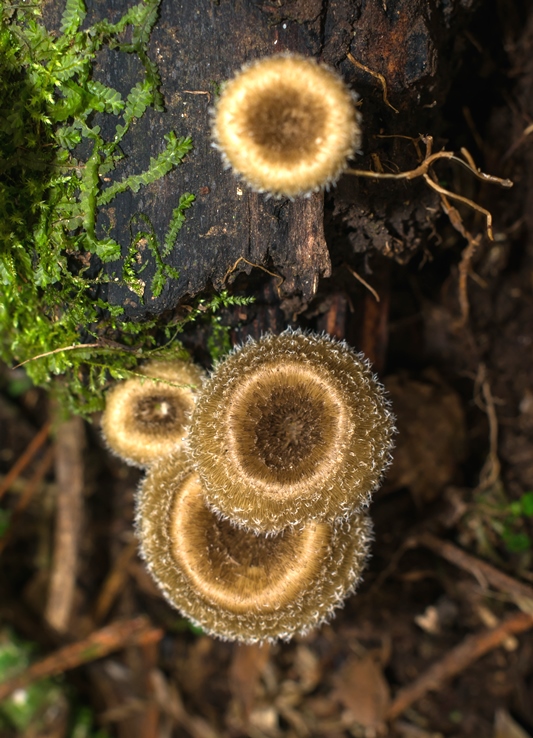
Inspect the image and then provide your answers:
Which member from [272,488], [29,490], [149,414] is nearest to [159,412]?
[149,414]

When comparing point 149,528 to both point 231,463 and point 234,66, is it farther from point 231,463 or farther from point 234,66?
point 234,66

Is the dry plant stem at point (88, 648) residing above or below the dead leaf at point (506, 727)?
below

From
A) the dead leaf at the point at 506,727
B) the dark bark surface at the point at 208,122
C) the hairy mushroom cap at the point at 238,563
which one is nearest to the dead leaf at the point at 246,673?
the dead leaf at the point at 506,727

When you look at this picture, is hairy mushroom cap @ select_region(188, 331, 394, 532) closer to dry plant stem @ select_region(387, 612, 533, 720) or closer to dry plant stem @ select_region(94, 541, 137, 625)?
dry plant stem @ select_region(387, 612, 533, 720)

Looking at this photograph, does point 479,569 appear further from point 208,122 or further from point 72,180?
point 72,180

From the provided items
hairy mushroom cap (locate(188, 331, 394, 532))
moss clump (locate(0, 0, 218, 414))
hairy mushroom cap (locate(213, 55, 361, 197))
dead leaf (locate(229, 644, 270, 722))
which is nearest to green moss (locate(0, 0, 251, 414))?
moss clump (locate(0, 0, 218, 414))

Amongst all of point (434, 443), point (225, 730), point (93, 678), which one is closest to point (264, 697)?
point (225, 730)

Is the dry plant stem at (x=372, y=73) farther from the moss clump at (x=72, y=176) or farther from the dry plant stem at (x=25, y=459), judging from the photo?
the dry plant stem at (x=25, y=459)
